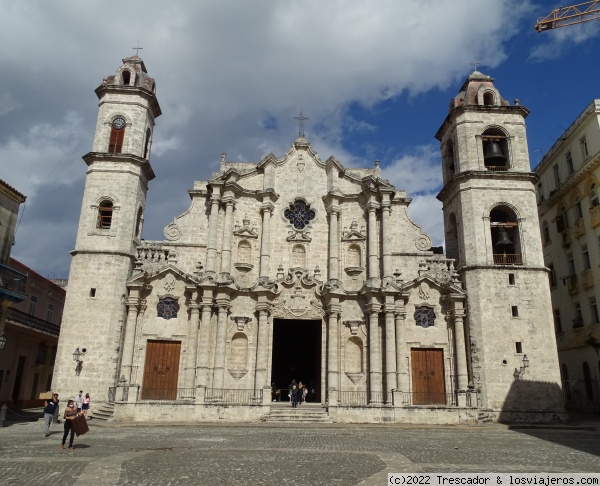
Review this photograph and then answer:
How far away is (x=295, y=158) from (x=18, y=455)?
793 inches

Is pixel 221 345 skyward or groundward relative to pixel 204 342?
groundward

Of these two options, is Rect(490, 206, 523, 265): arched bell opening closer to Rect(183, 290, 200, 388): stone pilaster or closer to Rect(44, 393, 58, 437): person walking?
Rect(183, 290, 200, 388): stone pilaster

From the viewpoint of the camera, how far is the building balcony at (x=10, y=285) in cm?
2027

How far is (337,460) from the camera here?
12.6 metres

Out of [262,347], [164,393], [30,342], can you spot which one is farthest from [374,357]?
[30,342]

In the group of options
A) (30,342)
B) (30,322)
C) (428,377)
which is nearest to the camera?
(428,377)

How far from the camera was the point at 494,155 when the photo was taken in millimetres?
26812

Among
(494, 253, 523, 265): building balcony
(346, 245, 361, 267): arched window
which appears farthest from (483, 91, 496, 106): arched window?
(346, 245, 361, 267): arched window

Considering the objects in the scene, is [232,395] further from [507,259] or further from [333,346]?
[507,259]

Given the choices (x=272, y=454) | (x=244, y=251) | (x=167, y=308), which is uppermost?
(x=244, y=251)

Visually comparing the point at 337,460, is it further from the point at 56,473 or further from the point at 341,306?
the point at 341,306

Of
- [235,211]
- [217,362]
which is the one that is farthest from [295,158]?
[217,362]

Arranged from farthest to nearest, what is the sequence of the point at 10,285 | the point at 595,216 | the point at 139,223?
the point at 595,216, the point at 139,223, the point at 10,285

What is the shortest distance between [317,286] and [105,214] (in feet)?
38.6
